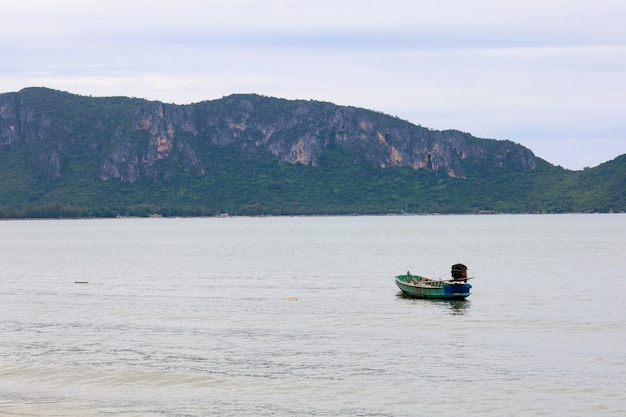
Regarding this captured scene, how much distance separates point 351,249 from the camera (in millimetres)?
131625

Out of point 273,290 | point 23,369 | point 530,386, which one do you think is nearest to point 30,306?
point 273,290

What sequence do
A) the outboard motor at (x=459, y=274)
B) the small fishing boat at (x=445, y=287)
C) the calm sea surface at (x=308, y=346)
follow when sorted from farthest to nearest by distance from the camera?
the outboard motor at (x=459, y=274)
the small fishing boat at (x=445, y=287)
the calm sea surface at (x=308, y=346)

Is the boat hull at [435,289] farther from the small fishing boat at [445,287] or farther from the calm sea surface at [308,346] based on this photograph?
the calm sea surface at [308,346]

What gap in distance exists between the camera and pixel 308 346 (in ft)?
138

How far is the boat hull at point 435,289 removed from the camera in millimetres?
60906

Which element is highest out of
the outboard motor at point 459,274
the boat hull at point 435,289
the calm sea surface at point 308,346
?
the outboard motor at point 459,274

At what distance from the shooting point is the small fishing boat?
60906 mm

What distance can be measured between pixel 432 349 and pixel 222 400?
13210mm

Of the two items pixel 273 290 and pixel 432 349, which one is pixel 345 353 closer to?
pixel 432 349

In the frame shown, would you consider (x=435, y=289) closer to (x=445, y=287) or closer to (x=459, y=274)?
(x=445, y=287)

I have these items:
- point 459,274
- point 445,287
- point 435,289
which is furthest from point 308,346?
point 459,274

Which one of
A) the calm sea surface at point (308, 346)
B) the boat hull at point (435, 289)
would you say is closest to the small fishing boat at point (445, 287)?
the boat hull at point (435, 289)

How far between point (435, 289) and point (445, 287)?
1080 millimetres

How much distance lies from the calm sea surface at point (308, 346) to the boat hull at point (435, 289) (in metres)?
1.03
